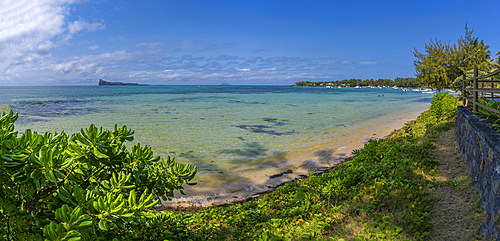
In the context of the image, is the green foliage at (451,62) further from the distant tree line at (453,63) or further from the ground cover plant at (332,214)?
the ground cover plant at (332,214)

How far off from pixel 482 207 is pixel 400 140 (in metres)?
5.31

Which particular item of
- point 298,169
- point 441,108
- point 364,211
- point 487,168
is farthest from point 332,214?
point 441,108

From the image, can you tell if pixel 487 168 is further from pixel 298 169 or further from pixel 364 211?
pixel 298 169

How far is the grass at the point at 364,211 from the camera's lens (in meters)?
3.98

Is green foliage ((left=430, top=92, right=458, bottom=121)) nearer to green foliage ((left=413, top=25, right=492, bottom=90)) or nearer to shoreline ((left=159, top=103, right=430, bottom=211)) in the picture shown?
shoreline ((left=159, top=103, right=430, bottom=211))

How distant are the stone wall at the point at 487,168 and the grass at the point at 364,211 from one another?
7.7 inches

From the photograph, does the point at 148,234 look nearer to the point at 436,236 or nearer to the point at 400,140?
the point at 436,236

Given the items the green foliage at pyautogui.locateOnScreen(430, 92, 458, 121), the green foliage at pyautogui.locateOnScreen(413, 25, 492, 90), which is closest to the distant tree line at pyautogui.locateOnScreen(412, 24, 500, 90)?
the green foliage at pyautogui.locateOnScreen(413, 25, 492, 90)

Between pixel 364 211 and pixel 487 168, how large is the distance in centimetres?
199

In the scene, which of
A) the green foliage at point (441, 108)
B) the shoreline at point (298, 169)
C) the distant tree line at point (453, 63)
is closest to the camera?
the shoreline at point (298, 169)

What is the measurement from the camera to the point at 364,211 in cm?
449

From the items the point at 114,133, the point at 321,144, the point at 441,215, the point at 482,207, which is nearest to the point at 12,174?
the point at 114,133

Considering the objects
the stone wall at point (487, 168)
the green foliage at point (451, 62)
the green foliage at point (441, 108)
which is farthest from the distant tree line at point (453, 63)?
the stone wall at point (487, 168)

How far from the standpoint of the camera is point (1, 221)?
190cm
